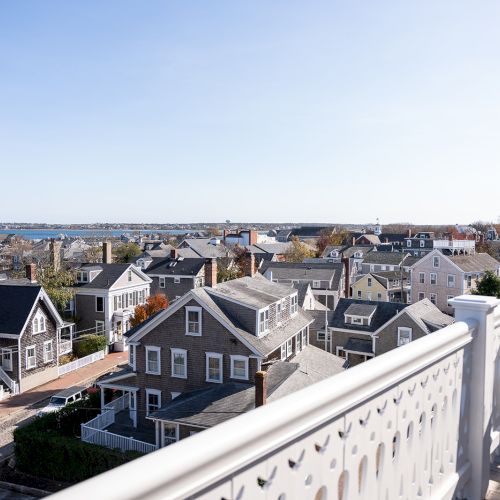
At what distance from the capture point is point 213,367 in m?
22.3

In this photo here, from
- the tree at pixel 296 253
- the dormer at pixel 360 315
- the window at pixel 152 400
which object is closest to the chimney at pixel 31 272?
the window at pixel 152 400

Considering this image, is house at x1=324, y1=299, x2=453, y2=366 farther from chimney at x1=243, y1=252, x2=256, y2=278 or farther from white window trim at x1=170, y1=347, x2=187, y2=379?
white window trim at x1=170, y1=347, x2=187, y2=379

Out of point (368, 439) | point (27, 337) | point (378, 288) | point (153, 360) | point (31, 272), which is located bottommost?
point (27, 337)

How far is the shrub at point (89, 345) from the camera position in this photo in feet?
121

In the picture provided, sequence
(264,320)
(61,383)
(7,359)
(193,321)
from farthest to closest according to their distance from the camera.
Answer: (61,383) → (7,359) → (264,320) → (193,321)

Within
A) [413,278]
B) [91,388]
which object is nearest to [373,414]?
[91,388]

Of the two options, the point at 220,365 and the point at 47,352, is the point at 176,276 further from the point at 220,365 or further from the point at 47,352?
the point at 220,365

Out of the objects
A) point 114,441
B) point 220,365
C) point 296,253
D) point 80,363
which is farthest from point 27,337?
point 296,253

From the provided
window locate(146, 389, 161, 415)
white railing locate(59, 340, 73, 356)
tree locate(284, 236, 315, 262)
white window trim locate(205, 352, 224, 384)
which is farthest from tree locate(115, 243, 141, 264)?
white window trim locate(205, 352, 224, 384)

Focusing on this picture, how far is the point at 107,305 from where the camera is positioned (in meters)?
40.4

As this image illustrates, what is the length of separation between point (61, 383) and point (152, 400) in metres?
11.2

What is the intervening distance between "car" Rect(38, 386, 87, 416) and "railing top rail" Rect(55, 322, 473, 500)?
25607mm

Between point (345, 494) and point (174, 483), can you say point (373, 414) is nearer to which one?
point (345, 494)

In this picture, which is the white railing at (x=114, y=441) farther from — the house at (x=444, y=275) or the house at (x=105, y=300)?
the house at (x=444, y=275)
